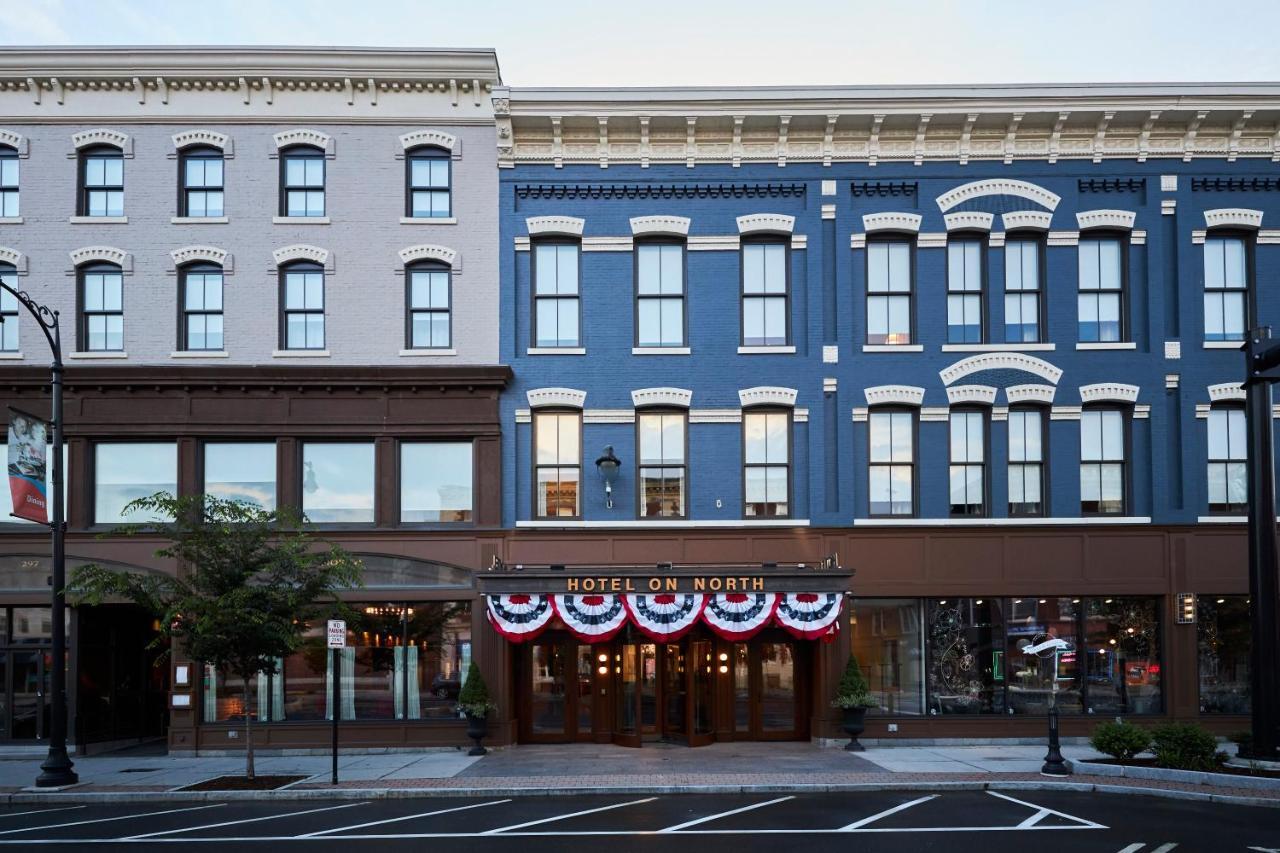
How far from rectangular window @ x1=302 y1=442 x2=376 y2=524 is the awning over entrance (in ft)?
11.1

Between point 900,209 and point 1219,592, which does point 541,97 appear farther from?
point 1219,592

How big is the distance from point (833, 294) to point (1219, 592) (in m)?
9.82

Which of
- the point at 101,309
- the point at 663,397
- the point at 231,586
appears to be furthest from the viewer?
the point at 101,309

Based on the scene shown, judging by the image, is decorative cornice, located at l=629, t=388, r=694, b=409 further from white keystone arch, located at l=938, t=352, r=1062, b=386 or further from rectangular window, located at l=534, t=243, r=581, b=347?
white keystone arch, located at l=938, t=352, r=1062, b=386

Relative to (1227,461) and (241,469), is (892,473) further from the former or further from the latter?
(241,469)

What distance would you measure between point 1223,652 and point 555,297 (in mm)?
15411

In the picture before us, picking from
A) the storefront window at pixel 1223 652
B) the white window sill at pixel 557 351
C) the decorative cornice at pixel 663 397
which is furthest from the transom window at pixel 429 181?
the storefront window at pixel 1223 652

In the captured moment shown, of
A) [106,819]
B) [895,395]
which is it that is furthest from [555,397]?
[106,819]

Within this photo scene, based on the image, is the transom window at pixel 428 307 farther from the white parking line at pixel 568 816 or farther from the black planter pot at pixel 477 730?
the white parking line at pixel 568 816

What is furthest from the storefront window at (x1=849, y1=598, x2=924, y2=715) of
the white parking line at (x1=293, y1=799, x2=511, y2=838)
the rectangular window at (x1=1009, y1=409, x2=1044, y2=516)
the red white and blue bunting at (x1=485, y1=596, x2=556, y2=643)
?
the white parking line at (x1=293, y1=799, x2=511, y2=838)

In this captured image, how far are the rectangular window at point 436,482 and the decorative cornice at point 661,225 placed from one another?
5722mm

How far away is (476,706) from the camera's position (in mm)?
19984

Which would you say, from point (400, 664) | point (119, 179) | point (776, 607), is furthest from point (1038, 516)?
point (119, 179)

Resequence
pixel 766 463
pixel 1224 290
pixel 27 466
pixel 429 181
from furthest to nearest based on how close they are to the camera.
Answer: pixel 429 181 → pixel 1224 290 → pixel 766 463 → pixel 27 466
